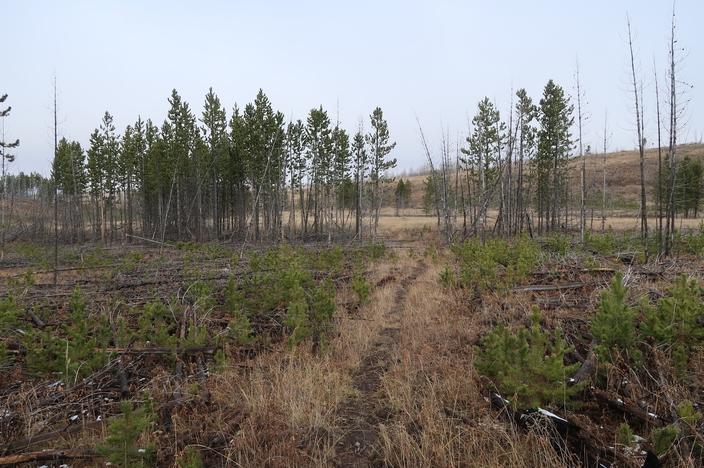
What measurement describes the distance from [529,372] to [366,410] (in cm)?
152

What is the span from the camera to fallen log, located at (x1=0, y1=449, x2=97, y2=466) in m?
2.73

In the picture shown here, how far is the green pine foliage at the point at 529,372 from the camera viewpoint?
2912 millimetres

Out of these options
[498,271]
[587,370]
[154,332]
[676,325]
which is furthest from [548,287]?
[154,332]

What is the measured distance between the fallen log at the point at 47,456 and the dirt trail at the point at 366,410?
189 cm

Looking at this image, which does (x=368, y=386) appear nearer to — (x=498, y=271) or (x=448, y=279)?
(x=448, y=279)

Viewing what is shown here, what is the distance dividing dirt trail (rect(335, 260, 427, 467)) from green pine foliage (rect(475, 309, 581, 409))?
1.13 metres

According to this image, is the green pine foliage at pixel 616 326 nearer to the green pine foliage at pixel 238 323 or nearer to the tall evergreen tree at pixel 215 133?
the green pine foliage at pixel 238 323

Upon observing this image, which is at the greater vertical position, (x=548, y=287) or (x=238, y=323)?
(x=548, y=287)

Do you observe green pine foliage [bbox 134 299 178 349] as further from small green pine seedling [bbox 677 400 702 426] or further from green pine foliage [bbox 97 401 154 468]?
small green pine seedling [bbox 677 400 702 426]

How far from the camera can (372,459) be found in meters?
2.95

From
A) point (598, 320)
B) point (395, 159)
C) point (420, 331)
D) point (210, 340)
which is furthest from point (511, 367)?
point (395, 159)

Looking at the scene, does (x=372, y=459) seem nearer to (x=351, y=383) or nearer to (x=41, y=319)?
(x=351, y=383)

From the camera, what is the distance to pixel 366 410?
3684 millimetres

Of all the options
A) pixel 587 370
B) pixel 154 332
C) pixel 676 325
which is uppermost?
pixel 676 325
